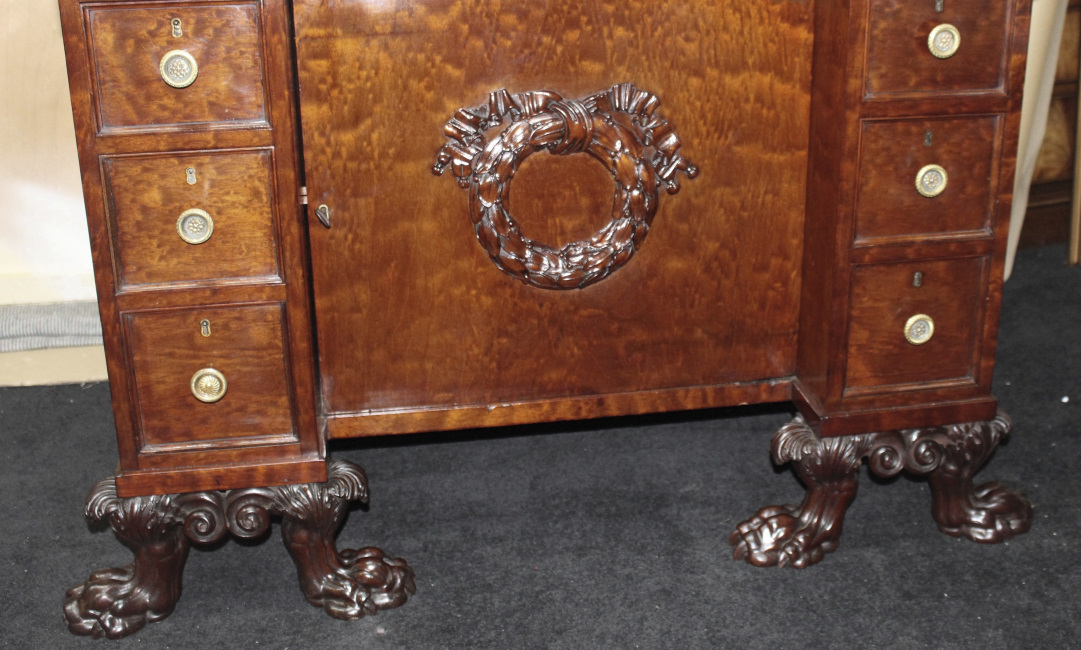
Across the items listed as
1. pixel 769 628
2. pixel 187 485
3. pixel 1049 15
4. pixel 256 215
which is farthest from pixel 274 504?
pixel 1049 15

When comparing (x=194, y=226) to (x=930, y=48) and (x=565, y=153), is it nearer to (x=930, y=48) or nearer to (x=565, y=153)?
(x=565, y=153)

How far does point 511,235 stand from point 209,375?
0.42m

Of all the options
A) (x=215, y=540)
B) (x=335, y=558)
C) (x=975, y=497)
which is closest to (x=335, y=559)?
(x=335, y=558)

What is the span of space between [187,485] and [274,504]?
11 cm

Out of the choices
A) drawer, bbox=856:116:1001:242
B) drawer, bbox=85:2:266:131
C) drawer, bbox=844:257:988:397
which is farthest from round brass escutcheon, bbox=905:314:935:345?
drawer, bbox=85:2:266:131

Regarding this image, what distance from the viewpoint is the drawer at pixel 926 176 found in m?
1.49

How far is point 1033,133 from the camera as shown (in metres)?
2.62

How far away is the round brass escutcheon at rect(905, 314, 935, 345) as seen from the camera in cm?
158

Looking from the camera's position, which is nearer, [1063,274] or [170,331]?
[170,331]

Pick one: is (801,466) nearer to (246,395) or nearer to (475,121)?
(475,121)

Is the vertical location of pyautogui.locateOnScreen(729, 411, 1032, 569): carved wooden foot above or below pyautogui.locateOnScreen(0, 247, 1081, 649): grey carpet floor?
above

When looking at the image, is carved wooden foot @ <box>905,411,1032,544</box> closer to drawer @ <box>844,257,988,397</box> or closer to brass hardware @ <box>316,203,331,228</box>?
drawer @ <box>844,257,988,397</box>

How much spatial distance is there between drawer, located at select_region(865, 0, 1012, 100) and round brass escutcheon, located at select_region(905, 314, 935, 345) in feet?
1.03

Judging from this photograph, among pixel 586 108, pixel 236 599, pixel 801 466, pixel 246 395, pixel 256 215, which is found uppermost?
pixel 586 108
